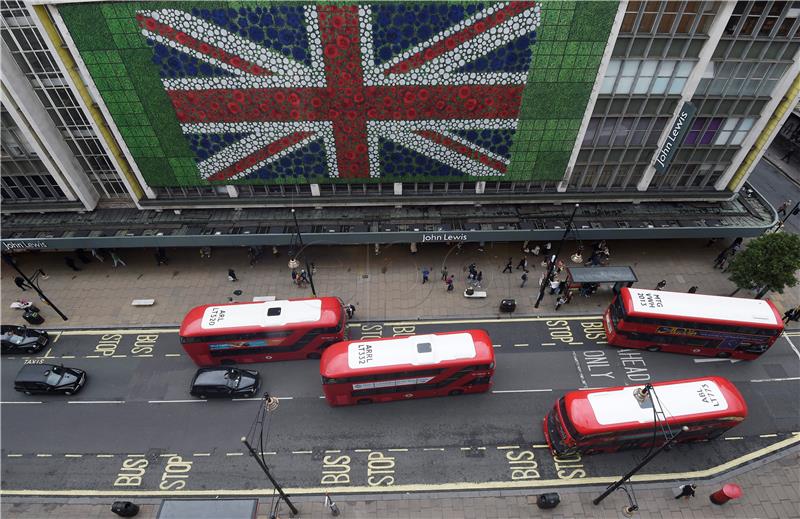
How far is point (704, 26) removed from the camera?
27094mm

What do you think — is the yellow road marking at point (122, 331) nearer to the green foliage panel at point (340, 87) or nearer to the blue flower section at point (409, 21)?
the green foliage panel at point (340, 87)

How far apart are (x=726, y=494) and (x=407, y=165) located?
27199 mm

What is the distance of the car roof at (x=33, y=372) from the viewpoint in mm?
27094

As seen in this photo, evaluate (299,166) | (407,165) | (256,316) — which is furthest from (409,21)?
(256,316)

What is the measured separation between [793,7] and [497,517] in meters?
34.2

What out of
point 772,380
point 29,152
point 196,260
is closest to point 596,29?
point 772,380

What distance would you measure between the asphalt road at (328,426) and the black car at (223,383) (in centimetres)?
78

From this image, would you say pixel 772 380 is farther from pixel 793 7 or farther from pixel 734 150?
pixel 793 7

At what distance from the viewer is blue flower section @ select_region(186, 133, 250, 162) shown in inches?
1219

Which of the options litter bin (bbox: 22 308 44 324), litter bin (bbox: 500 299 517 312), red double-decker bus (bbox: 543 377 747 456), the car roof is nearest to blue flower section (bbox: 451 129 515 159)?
litter bin (bbox: 500 299 517 312)

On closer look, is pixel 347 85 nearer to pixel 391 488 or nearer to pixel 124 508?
pixel 391 488

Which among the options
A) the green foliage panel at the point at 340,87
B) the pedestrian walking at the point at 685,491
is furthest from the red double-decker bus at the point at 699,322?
the green foliage panel at the point at 340,87

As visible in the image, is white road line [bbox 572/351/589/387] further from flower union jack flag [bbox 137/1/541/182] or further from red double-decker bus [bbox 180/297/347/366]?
red double-decker bus [bbox 180/297/347/366]

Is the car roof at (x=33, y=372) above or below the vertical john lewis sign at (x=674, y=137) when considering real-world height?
below
